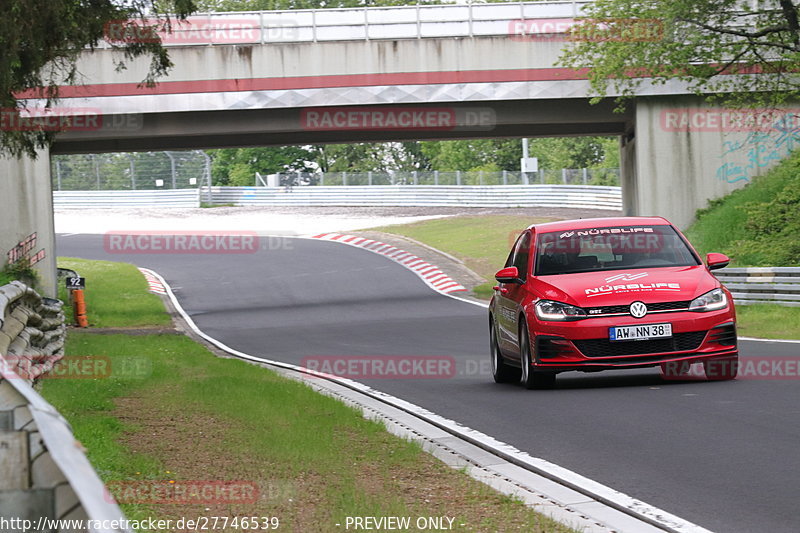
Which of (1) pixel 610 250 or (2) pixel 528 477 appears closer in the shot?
(2) pixel 528 477

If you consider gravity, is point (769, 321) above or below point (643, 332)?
below

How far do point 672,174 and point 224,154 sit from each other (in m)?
78.6

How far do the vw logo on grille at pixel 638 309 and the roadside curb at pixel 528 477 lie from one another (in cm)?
222

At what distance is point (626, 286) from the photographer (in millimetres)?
12688

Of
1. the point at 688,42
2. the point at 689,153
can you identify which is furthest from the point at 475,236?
the point at 688,42

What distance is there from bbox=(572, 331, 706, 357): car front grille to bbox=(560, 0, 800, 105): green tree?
65.2ft

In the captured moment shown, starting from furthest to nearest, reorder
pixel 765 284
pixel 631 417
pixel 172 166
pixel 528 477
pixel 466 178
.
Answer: pixel 172 166
pixel 466 178
pixel 765 284
pixel 631 417
pixel 528 477

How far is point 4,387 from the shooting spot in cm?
428

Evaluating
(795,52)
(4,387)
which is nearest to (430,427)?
(4,387)

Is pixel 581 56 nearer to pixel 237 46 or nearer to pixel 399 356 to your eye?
pixel 237 46

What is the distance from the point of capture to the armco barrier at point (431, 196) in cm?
6775

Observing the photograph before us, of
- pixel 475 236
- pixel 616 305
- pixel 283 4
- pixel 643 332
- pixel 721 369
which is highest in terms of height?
pixel 283 4

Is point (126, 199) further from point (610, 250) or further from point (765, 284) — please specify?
point (610, 250)

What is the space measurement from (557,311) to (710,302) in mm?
1487
